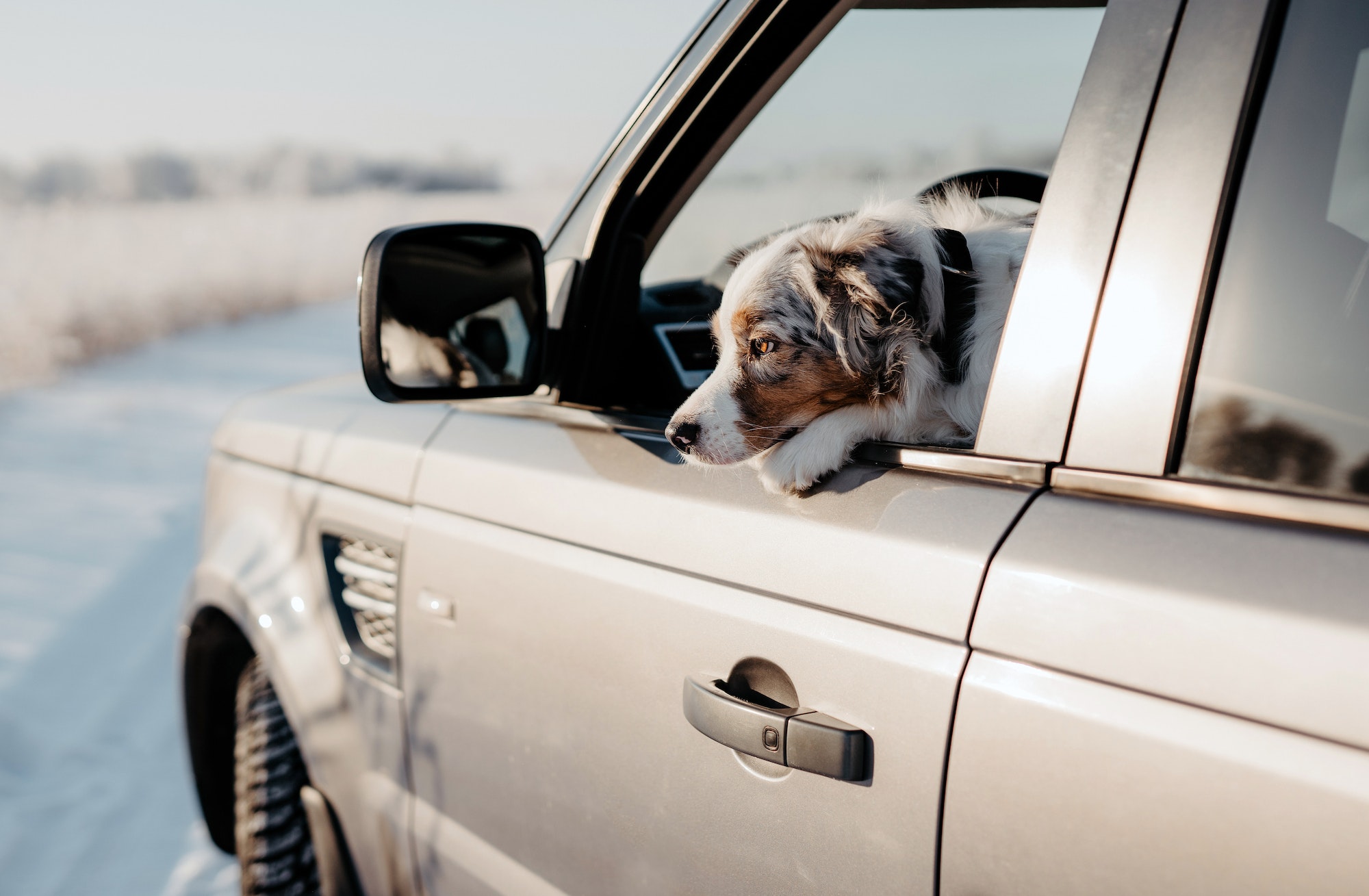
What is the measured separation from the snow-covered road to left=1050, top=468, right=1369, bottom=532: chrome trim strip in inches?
154

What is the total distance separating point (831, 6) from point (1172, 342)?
1202mm

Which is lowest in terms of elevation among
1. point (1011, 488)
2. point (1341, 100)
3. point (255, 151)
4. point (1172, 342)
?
point (1011, 488)

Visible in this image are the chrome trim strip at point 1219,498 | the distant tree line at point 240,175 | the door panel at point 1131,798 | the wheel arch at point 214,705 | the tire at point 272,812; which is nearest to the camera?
the door panel at point 1131,798

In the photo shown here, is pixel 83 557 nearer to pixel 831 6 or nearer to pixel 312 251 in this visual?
pixel 831 6

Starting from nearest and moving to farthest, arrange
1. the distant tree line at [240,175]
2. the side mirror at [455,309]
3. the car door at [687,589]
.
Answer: the car door at [687,589], the side mirror at [455,309], the distant tree line at [240,175]

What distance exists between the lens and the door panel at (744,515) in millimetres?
1302

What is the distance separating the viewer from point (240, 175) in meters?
47.0

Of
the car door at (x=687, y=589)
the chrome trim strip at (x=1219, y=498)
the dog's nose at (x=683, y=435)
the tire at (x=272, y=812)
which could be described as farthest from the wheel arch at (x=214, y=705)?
the chrome trim strip at (x=1219, y=498)

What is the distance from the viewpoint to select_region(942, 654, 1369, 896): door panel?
3.08ft

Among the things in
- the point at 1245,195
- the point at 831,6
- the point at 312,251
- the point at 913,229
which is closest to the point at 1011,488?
the point at 1245,195

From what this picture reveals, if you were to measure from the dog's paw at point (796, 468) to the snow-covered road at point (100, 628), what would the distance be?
343cm

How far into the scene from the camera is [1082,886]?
3.61 feet

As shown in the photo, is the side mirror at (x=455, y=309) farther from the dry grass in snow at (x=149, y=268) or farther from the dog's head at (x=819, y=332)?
the dry grass in snow at (x=149, y=268)

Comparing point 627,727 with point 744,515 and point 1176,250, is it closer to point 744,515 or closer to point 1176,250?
point 744,515
